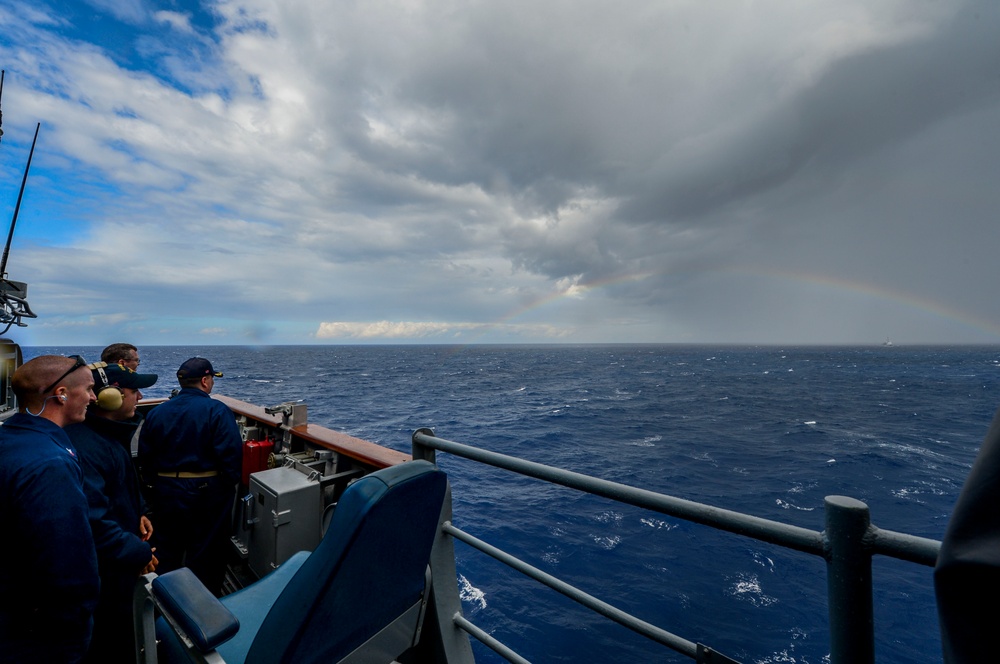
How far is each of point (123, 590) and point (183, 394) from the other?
1655 mm

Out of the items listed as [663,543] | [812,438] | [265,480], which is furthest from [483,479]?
[812,438]

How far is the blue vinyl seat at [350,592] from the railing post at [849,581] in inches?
48.1

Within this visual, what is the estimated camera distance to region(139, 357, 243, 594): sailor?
385cm

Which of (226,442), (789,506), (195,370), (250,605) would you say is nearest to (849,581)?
(250,605)

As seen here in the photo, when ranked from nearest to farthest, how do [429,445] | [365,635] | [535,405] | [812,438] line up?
[365,635] → [429,445] → [812,438] → [535,405]

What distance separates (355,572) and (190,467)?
3207 millimetres

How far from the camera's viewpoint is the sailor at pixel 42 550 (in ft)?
6.36

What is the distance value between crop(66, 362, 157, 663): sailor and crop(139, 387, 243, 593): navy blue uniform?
2.30ft

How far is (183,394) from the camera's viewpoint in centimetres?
402

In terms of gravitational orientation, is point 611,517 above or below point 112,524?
below

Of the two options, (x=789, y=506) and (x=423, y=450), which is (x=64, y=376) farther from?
(x=789, y=506)

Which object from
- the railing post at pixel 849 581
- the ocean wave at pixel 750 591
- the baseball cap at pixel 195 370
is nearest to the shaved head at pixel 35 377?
the baseball cap at pixel 195 370

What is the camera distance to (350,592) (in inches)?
62.3

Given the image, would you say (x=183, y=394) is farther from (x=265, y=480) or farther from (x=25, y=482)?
(x=25, y=482)
